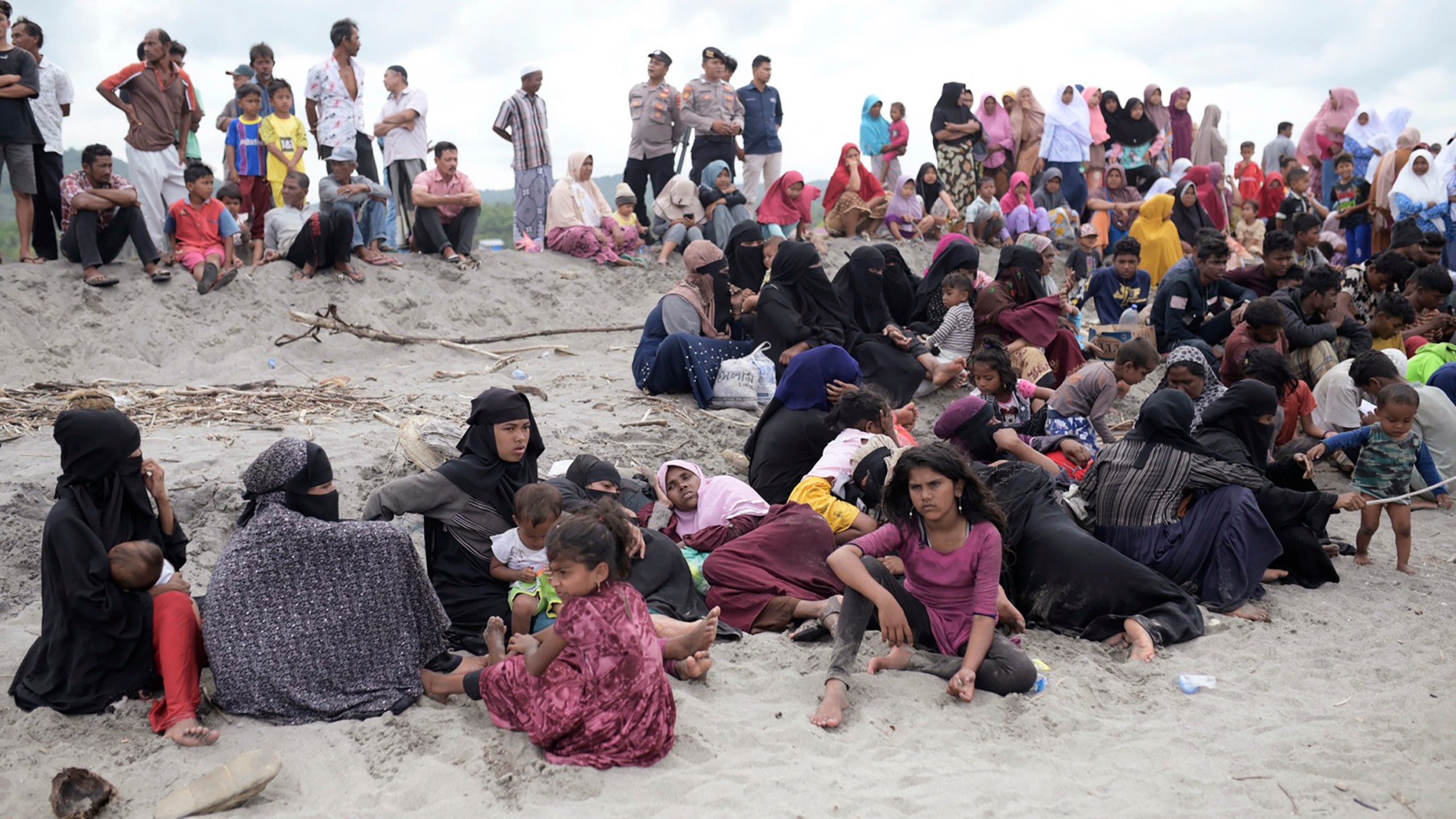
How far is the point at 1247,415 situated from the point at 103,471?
497 centimetres

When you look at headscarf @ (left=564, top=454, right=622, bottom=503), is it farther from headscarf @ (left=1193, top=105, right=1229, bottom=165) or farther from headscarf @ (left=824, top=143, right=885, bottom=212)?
headscarf @ (left=1193, top=105, right=1229, bottom=165)

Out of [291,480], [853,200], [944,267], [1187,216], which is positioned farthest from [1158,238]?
[291,480]

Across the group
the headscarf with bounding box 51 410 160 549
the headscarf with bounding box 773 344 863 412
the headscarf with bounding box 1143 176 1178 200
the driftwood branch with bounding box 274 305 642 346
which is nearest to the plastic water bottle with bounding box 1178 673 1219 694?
the headscarf with bounding box 773 344 863 412

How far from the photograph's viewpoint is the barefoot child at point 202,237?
30.9 ft

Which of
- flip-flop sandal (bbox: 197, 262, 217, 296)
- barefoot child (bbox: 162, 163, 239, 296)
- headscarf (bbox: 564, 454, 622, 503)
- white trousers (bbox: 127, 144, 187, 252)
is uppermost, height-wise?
white trousers (bbox: 127, 144, 187, 252)

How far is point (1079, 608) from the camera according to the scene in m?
4.95

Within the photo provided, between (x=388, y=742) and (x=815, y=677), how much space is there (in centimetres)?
154

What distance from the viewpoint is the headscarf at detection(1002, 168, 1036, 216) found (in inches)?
547

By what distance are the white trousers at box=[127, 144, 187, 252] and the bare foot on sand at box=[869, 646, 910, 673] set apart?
7.70 m

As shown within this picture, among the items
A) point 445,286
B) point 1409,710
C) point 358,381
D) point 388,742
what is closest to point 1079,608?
point 1409,710

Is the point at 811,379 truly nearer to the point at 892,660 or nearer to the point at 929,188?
the point at 892,660

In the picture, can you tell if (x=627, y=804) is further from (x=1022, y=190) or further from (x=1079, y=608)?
(x=1022, y=190)

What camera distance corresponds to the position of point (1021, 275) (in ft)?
28.3

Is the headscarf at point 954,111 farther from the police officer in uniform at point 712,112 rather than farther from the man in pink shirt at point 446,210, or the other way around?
the man in pink shirt at point 446,210
